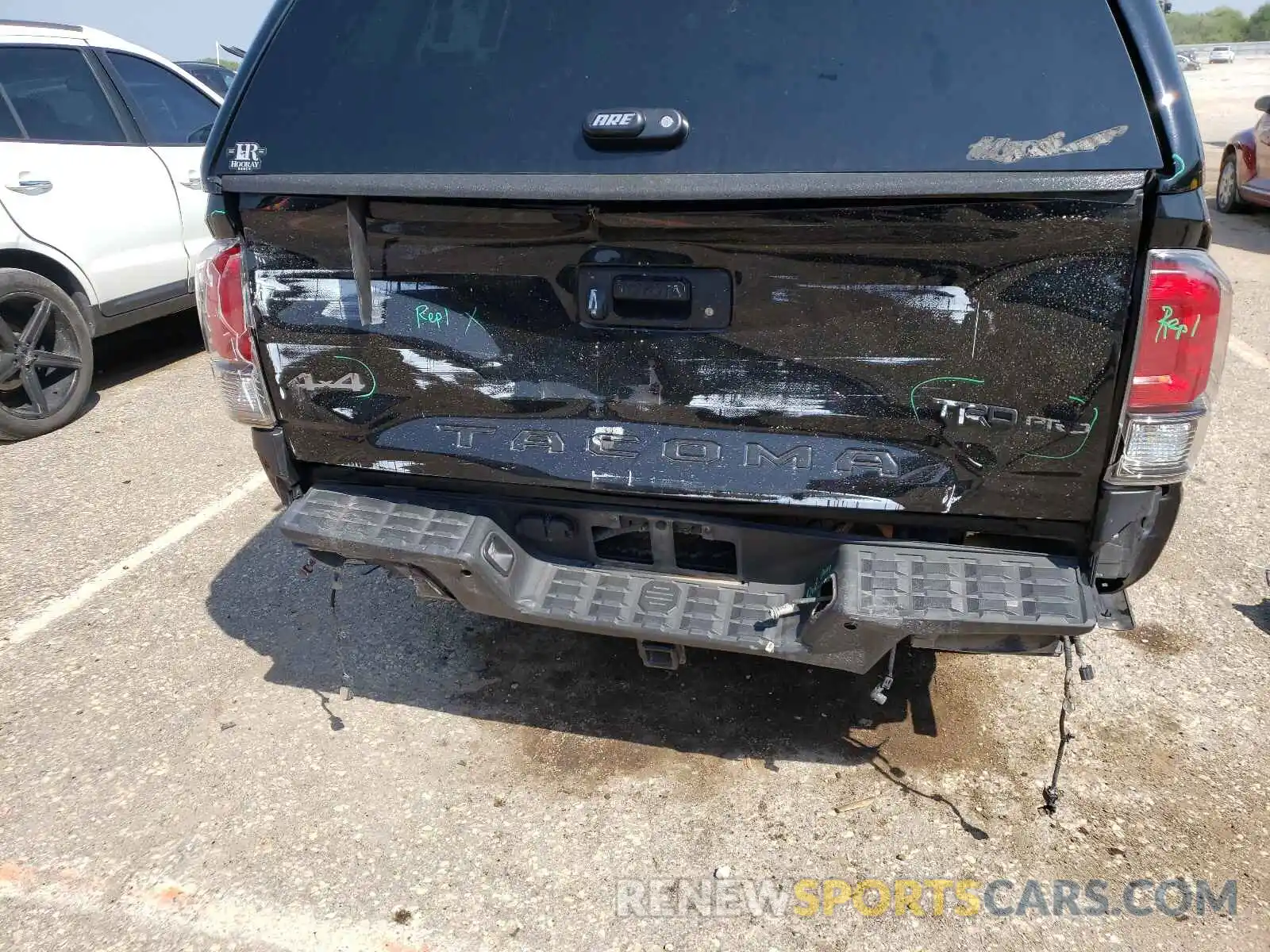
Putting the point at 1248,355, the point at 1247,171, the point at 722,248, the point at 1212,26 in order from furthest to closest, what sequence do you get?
the point at 1212,26 < the point at 1247,171 < the point at 1248,355 < the point at 722,248

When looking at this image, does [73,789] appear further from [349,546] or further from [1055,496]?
[1055,496]

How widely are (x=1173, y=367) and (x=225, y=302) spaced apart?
2.31 metres

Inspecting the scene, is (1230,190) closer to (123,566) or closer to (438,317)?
(438,317)

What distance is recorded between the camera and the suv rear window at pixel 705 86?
2.04 meters

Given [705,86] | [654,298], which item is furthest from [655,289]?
[705,86]

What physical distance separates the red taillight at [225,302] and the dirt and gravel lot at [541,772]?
34.9 inches

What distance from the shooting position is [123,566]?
402 cm

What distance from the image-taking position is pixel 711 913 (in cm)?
238

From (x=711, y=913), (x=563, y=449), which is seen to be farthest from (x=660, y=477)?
(x=711, y=913)

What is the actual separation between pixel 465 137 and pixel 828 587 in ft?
4.57

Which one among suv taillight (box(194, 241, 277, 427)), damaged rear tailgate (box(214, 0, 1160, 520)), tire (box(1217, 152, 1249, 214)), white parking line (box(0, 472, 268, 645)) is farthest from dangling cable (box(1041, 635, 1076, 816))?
tire (box(1217, 152, 1249, 214))

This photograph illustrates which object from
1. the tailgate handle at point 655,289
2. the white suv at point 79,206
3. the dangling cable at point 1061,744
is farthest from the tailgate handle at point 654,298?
the white suv at point 79,206

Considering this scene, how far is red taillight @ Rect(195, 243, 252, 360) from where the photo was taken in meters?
2.56

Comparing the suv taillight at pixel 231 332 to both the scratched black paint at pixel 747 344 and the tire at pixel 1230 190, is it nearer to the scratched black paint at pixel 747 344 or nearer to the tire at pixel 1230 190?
the scratched black paint at pixel 747 344
